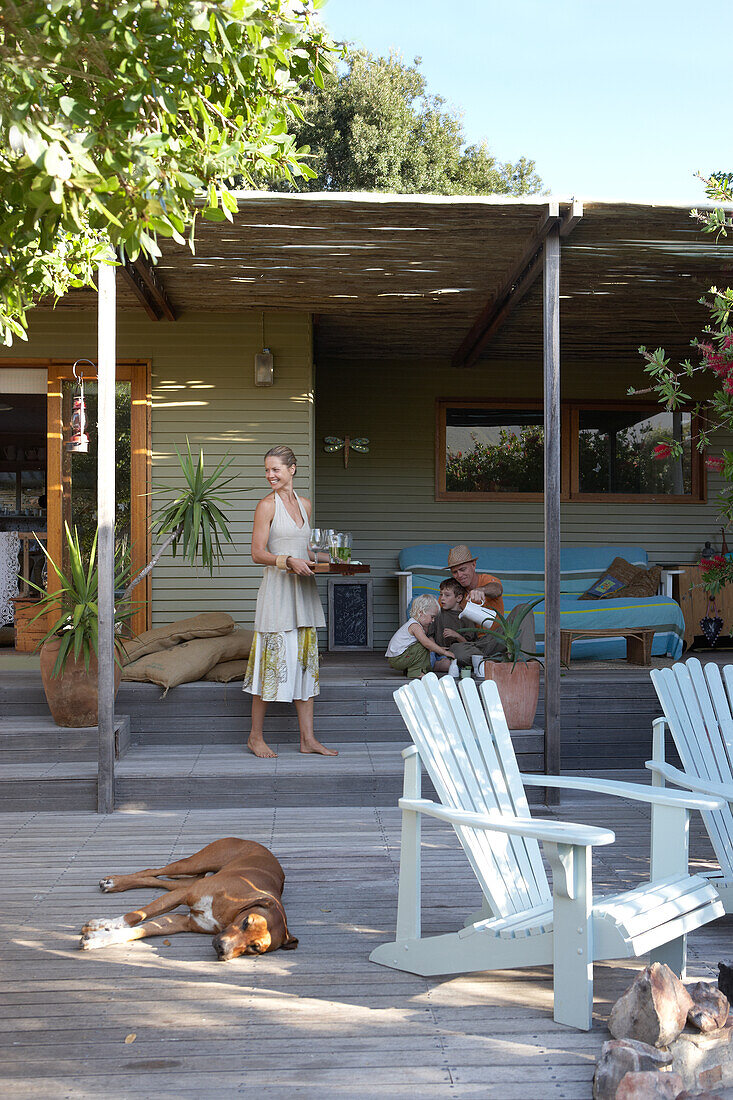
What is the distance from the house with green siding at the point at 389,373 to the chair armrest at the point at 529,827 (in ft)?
9.55

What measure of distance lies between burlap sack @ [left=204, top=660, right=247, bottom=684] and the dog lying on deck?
2.34 metres

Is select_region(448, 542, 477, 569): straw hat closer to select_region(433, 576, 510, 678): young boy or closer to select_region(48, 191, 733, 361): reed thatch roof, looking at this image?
select_region(433, 576, 510, 678): young boy

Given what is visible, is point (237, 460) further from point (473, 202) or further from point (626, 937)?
point (626, 937)

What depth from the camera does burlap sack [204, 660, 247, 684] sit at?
18.8ft

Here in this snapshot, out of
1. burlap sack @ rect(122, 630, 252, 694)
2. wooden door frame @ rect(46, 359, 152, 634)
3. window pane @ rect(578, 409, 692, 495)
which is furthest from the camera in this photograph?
window pane @ rect(578, 409, 692, 495)

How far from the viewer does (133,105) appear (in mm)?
1772

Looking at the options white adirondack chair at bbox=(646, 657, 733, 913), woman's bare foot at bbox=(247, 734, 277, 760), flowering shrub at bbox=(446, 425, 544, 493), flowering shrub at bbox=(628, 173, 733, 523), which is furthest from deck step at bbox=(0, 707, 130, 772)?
flowering shrub at bbox=(446, 425, 544, 493)

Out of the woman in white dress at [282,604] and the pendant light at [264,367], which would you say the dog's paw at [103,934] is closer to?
the woman in white dress at [282,604]

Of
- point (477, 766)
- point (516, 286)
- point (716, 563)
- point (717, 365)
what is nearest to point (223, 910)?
point (477, 766)

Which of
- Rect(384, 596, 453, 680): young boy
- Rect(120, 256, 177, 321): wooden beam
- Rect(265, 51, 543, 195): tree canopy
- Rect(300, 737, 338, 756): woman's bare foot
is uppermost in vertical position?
Rect(265, 51, 543, 195): tree canopy

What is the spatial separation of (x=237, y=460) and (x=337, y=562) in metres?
2.12

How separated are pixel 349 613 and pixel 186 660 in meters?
2.67

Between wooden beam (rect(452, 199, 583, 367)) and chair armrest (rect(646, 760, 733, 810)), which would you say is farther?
wooden beam (rect(452, 199, 583, 367))

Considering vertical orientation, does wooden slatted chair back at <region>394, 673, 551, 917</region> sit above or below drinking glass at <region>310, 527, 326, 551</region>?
below
